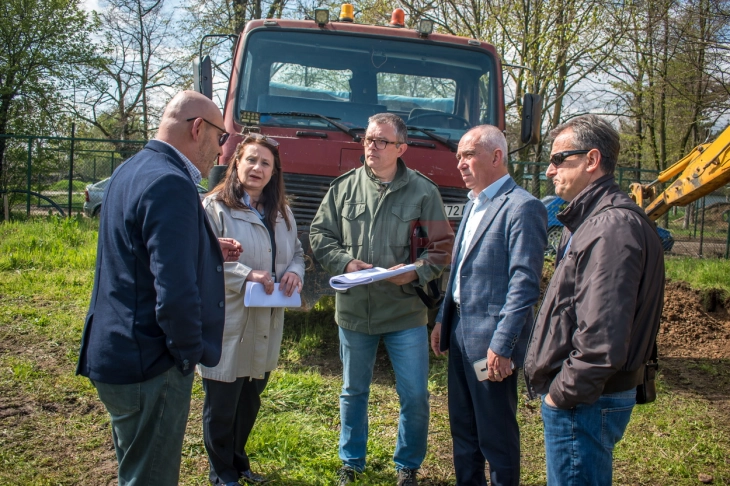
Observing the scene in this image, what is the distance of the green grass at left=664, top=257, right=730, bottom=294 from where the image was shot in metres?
9.27

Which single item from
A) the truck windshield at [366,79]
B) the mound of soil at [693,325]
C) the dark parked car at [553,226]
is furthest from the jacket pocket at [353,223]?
the dark parked car at [553,226]

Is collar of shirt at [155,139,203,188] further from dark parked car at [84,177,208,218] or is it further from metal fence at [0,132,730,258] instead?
dark parked car at [84,177,208,218]

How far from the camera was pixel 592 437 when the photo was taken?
2088 millimetres

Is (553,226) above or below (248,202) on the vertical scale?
below

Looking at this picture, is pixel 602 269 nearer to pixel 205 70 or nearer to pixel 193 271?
pixel 193 271

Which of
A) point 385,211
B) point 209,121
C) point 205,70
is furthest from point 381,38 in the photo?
point 209,121

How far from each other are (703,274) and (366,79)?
24.2 feet

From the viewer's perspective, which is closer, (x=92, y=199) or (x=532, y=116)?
(x=532, y=116)

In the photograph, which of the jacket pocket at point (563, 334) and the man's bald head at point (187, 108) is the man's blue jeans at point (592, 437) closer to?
the jacket pocket at point (563, 334)

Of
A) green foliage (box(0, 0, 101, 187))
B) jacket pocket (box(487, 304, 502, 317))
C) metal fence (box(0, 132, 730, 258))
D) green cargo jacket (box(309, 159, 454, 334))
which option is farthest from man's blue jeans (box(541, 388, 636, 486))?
green foliage (box(0, 0, 101, 187))

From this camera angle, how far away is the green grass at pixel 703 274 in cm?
927

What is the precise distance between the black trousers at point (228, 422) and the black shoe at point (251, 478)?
3 centimetres

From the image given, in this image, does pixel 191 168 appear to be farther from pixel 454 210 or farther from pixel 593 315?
pixel 454 210

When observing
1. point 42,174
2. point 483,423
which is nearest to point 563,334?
point 483,423
